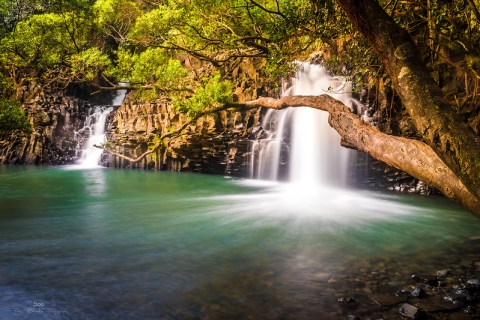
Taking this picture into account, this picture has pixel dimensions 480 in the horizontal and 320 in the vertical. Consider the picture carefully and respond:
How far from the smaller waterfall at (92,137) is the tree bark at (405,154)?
20553mm

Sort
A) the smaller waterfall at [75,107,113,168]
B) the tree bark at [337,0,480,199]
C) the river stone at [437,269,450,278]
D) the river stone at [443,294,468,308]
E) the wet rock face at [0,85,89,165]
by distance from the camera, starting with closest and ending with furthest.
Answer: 1. the tree bark at [337,0,480,199]
2. the river stone at [443,294,468,308]
3. the river stone at [437,269,450,278]
4. the wet rock face at [0,85,89,165]
5. the smaller waterfall at [75,107,113,168]

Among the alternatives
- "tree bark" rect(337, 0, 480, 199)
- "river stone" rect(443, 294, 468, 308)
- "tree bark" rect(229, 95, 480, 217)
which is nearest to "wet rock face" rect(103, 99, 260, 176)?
"tree bark" rect(229, 95, 480, 217)

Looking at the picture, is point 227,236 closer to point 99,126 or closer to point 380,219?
point 380,219

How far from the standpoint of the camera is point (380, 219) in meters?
9.23

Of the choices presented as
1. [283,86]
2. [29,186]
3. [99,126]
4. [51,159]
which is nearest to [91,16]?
[29,186]

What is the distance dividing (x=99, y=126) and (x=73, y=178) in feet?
25.9

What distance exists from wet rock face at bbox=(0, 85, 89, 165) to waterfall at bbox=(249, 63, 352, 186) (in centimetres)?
1364

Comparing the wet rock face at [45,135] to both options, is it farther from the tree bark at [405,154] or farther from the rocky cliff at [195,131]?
the tree bark at [405,154]

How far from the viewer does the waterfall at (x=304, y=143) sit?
1512 cm

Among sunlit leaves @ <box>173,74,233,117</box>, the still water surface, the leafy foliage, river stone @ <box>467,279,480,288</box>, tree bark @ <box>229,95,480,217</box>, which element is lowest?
the still water surface

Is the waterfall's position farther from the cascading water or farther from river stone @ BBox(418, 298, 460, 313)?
the cascading water

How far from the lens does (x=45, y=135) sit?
23578 millimetres

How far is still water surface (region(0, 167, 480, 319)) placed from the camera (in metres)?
4.35

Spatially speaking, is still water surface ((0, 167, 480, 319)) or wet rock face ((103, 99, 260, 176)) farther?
wet rock face ((103, 99, 260, 176))
